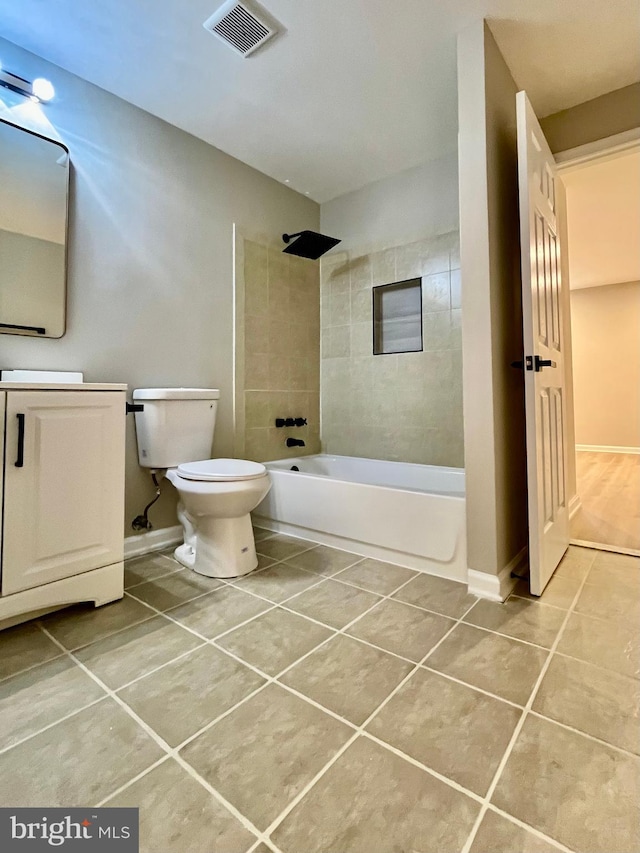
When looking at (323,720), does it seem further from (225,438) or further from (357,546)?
(225,438)

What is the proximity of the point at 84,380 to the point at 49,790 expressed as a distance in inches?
60.6

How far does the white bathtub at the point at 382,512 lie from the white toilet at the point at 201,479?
42 cm

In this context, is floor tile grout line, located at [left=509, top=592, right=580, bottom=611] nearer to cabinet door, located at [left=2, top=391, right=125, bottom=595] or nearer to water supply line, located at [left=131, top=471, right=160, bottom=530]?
cabinet door, located at [left=2, top=391, right=125, bottom=595]

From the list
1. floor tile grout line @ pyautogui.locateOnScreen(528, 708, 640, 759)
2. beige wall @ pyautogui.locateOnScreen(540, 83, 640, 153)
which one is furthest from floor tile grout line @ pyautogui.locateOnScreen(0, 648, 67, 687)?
beige wall @ pyautogui.locateOnScreen(540, 83, 640, 153)

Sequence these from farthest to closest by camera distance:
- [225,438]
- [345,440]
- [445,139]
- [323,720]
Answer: [345,440] < [225,438] < [445,139] < [323,720]

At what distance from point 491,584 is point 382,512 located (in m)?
0.55

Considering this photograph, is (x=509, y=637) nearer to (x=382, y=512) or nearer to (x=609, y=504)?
(x=382, y=512)

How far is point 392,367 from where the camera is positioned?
2.77 meters

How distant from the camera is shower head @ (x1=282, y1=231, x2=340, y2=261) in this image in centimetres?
273

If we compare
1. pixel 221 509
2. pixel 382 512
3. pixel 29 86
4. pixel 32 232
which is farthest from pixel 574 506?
pixel 29 86

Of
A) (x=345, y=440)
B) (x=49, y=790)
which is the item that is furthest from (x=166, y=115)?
(x=49, y=790)

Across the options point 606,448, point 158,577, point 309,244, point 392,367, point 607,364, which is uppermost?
point 309,244

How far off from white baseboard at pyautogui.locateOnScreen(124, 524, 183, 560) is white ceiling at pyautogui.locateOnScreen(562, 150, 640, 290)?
9.39 ft

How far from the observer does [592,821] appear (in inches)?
29.7
